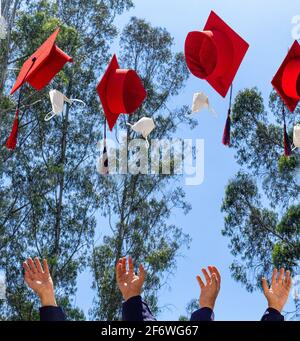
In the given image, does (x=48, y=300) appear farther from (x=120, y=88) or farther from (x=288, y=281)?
(x=120, y=88)

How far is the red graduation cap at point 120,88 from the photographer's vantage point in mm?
5852

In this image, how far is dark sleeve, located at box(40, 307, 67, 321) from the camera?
1929mm

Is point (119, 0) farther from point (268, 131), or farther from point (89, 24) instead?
point (268, 131)

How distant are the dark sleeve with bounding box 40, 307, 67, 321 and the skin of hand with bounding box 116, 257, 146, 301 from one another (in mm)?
230

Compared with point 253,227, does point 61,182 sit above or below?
above

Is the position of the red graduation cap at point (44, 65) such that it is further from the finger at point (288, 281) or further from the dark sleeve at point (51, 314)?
the dark sleeve at point (51, 314)

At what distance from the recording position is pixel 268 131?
13.5 meters

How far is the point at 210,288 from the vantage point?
2217 millimetres

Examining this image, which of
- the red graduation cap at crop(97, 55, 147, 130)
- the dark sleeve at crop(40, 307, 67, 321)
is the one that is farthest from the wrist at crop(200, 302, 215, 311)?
the red graduation cap at crop(97, 55, 147, 130)

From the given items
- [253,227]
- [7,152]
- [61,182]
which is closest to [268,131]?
[253,227]

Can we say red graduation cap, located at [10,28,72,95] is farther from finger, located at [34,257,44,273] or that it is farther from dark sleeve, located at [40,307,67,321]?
dark sleeve, located at [40,307,67,321]

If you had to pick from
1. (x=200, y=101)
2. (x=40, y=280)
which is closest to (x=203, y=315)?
(x=40, y=280)

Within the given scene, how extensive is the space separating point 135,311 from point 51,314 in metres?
0.24
